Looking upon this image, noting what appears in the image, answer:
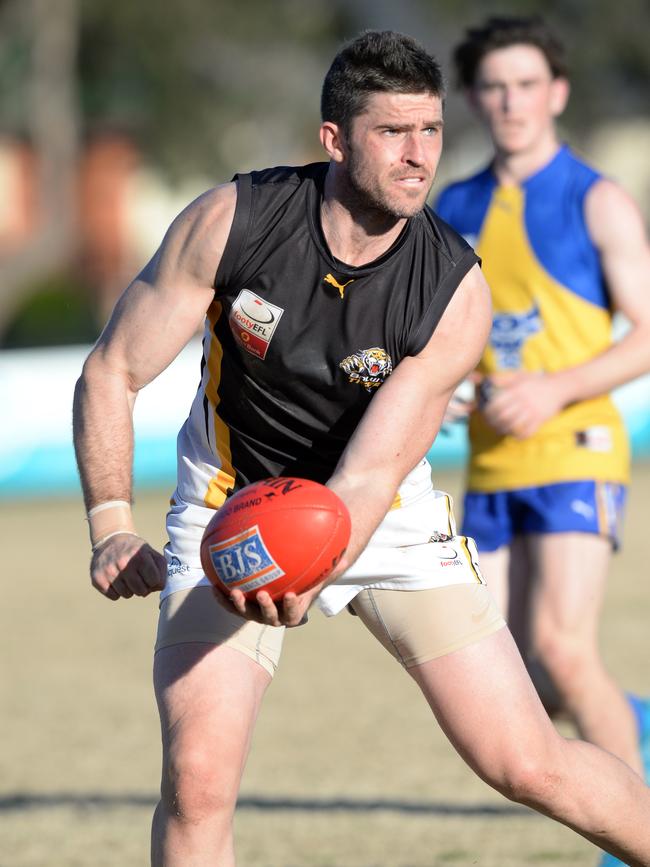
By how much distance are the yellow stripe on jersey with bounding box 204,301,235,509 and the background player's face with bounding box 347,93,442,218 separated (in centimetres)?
61

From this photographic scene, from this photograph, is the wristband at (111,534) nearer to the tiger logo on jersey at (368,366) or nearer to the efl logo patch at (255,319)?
the efl logo patch at (255,319)

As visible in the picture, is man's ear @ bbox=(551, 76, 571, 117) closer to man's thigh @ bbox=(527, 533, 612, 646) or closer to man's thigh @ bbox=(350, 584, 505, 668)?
man's thigh @ bbox=(527, 533, 612, 646)

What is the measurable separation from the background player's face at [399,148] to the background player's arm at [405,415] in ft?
0.96

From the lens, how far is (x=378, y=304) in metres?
3.91

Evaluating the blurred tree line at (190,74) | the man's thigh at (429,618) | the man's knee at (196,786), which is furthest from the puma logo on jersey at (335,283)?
the blurred tree line at (190,74)

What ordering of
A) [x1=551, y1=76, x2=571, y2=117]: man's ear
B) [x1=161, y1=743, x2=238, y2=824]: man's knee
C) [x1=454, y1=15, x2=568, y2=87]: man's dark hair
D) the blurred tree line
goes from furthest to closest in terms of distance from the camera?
the blurred tree line < [x1=551, y1=76, x2=571, y2=117]: man's ear < [x1=454, y1=15, x2=568, y2=87]: man's dark hair < [x1=161, y1=743, x2=238, y2=824]: man's knee

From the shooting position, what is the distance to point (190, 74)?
30547 millimetres

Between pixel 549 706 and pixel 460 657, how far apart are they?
1553mm

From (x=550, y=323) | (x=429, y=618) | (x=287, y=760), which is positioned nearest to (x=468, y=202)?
(x=550, y=323)

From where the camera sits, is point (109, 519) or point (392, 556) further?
point (392, 556)

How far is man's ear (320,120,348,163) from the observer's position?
393 centimetres

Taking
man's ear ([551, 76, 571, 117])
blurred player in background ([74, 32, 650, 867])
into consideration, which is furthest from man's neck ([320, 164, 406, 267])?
man's ear ([551, 76, 571, 117])

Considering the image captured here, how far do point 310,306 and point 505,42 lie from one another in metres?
2.28

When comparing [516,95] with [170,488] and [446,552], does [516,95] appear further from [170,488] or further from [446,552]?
[170,488]
